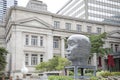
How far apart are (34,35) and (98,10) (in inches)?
1530

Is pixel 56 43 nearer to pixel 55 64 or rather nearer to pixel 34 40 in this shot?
pixel 34 40

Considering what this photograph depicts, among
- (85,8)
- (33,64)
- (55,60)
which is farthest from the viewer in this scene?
(85,8)

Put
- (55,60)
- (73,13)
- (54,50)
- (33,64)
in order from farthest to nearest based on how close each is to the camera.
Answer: (73,13)
(54,50)
(33,64)
(55,60)

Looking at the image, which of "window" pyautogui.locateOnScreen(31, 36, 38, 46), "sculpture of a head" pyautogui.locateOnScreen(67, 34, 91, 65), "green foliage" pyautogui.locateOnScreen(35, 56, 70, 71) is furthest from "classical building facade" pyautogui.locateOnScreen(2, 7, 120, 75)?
"sculpture of a head" pyautogui.locateOnScreen(67, 34, 91, 65)

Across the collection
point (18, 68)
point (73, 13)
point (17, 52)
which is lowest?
point (18, 68)

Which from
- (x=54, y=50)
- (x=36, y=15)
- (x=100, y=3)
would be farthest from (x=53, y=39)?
(x=100, y=3)

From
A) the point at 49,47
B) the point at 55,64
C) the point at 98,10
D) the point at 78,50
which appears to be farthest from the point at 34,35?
the point at 98,10

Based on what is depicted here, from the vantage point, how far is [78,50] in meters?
20.9

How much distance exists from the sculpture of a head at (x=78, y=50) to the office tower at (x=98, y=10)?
5738 centimetres

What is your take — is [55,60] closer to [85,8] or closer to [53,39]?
[53,39]

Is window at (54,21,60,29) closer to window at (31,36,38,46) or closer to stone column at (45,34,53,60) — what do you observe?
stone column at (45,34,53,60)

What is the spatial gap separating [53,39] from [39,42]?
5132mm

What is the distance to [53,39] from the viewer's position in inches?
2143

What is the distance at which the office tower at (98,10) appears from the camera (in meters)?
79.9
